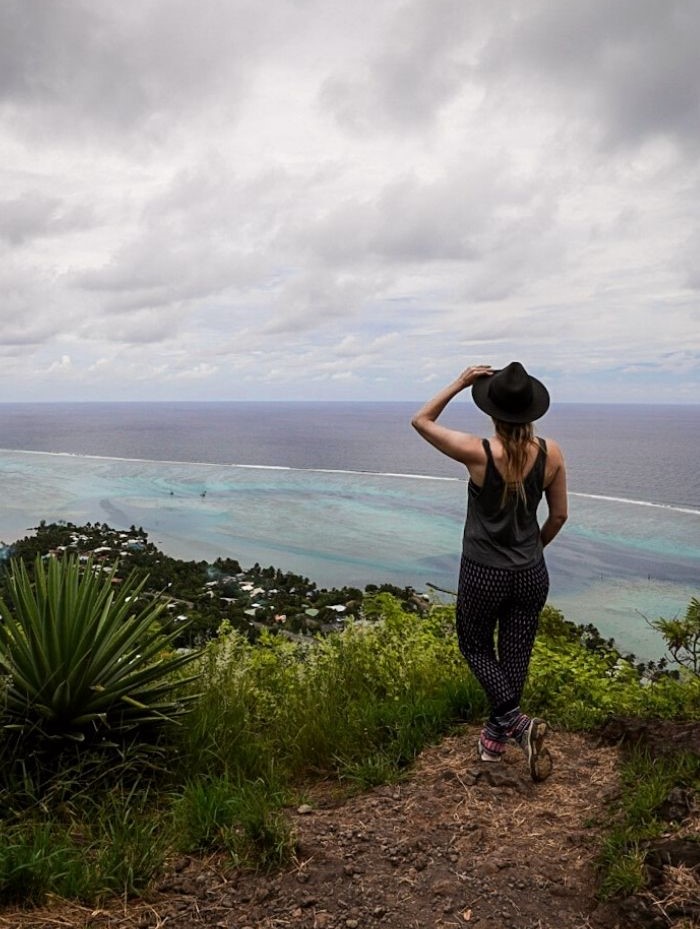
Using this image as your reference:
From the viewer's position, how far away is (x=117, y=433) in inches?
4584

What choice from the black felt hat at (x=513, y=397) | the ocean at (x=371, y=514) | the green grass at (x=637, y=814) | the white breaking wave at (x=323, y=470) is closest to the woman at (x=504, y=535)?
the black felt hat at (x=513, y=397)

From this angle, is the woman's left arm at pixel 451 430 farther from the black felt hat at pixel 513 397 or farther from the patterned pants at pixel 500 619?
the patterned pants at pixel 500 619

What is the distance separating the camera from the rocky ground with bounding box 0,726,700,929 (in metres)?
3.08

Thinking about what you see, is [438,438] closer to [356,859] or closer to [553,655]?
[356,859]

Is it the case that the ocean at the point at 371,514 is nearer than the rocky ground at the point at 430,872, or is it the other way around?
the rocky ground at the point at 430,872

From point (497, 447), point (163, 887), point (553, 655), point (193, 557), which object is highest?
point (497, 447)

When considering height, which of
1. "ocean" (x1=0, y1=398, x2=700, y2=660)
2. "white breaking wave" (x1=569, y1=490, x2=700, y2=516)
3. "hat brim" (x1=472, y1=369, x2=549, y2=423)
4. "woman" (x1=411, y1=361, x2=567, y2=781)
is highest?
"hat brim" (x1=472, y1=369, x2=549, y2=423)

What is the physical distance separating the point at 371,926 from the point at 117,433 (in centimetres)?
11884

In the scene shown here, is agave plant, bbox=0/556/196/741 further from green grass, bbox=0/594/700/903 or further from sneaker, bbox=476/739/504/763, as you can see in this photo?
sneaker, bbox=476/739/504/763

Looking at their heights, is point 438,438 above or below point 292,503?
above

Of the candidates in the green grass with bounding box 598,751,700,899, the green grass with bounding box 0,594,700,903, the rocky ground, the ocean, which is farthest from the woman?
the ocean

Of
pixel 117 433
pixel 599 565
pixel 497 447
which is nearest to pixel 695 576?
pixel 599 565

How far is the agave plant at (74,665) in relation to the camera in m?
4.46

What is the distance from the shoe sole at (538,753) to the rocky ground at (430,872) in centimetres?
8
